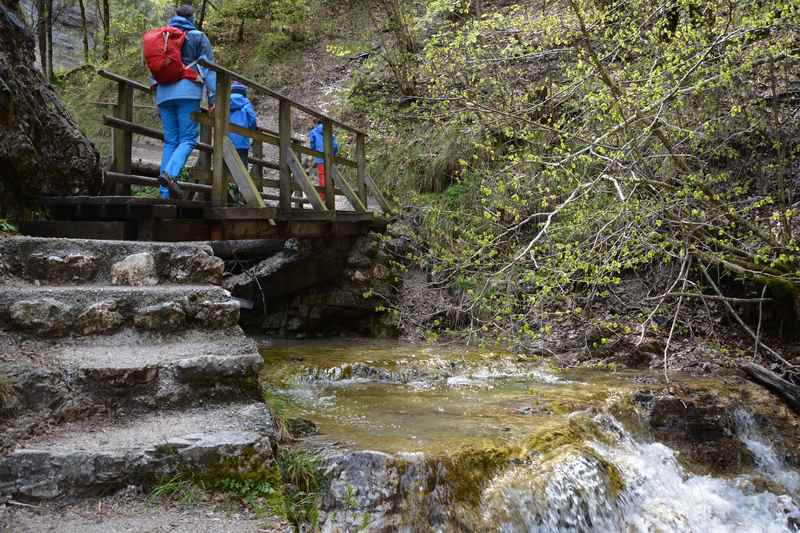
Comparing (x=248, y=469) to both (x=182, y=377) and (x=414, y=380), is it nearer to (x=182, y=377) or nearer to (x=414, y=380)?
(x=182, y=377)

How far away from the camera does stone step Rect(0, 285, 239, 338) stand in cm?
357

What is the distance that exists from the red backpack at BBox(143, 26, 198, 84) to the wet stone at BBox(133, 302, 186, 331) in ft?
10.2

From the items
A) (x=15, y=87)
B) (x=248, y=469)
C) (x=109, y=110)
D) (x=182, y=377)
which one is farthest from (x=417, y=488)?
(x=109, y=110)

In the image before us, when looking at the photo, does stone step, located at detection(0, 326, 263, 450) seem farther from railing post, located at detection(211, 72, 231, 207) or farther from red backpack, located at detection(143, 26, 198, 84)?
red backpack, located at detection(143, 26, 198, 84)

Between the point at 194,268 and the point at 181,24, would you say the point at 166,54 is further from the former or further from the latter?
the point at 194,268

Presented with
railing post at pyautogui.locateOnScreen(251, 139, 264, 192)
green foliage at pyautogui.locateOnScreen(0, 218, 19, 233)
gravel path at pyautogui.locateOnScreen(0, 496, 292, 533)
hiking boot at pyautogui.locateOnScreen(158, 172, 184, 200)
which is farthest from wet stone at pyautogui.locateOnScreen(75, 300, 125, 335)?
railing post at pyautogui.locateOnScreen(251, 139, 264, 192)

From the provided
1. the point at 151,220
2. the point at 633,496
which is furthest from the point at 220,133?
the point at 633,496

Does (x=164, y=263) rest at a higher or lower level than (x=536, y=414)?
higher

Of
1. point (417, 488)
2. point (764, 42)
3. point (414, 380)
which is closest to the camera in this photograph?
point (417, 488)

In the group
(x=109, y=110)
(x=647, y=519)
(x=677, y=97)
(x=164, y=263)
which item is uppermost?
(x=109, y=110)

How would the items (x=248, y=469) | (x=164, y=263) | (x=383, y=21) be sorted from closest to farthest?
(x=248, y=469) → (x=164, y=263) → (x=383, y=21)

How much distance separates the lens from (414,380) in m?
6.81

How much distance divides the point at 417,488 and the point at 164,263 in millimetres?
2336

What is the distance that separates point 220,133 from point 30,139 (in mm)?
1659
